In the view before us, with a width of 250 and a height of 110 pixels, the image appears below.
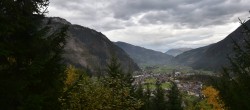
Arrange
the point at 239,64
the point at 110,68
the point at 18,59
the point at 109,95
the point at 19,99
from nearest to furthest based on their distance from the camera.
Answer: the point at 19,99
the point at 18,59
the point at 239,64
the point at 109,95
the point at 110,68

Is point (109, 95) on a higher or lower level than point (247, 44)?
lower

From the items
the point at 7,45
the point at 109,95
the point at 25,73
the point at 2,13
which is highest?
the point at 2,13

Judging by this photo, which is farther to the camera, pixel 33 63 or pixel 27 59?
pixel 27 59

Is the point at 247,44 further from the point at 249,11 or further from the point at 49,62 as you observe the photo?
the point at 49,62

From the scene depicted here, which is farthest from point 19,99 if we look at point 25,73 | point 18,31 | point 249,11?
point 249,11

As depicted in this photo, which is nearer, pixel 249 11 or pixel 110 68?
pixel 249 11

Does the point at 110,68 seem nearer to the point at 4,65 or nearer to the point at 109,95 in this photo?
the point at 109,95

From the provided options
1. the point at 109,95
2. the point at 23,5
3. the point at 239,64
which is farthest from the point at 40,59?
the point at 239,64

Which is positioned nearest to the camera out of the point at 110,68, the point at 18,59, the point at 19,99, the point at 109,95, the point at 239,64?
the point at 19,99
